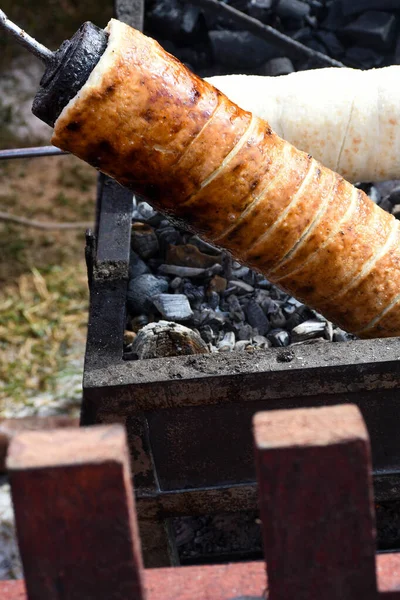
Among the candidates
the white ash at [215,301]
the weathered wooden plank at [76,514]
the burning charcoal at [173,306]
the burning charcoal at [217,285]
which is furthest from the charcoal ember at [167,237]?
the weathered wooden plank at [76,514]

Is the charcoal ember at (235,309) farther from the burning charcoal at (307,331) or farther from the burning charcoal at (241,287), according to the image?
the burning charcoal at (307,331)

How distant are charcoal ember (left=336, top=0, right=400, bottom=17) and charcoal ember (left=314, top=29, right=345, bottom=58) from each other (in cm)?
17

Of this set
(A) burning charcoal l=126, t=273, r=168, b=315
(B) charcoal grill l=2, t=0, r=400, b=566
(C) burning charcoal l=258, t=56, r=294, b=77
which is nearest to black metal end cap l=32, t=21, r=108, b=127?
(B) charcoal grill l=2, t=0, r=400, b=566

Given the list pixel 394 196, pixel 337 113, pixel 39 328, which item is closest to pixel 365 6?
pixel 394 196

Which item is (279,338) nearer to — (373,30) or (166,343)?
(166,343)

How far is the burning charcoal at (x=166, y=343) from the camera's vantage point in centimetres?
244

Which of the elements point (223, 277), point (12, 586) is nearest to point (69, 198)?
point (223, 277)

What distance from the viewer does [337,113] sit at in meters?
2.87

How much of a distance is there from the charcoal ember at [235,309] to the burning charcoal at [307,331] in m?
0.20

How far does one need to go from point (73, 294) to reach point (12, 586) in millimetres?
4075

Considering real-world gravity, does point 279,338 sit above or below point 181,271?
below

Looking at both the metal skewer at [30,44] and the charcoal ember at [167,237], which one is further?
the charcoal ember at [167,237]

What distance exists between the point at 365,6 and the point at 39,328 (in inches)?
98.9

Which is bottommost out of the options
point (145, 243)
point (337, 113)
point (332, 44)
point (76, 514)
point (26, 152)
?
point (145, 243)
